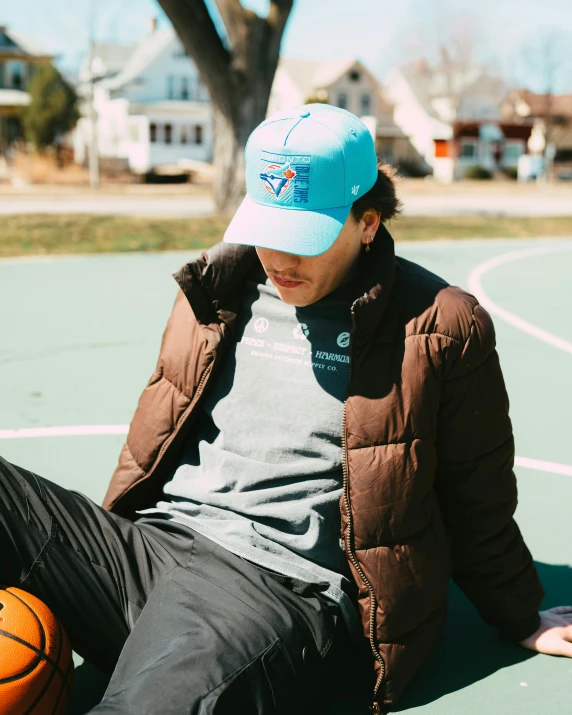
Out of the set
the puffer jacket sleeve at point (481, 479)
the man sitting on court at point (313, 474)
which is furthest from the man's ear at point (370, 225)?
the puffer jacket sleeve at point (481, 479)

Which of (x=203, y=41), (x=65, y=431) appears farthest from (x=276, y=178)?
(x=203, y=41)

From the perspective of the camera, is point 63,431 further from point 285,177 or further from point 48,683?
point 285,177

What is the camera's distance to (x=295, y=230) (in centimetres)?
234

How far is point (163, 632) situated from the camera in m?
2.16

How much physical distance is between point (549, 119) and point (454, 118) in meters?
7.61

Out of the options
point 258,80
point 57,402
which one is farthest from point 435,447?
point 258,80

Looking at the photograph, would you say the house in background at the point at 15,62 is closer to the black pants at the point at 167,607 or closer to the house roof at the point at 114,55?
the house roof at the point at 114,55

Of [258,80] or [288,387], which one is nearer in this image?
[288,387]

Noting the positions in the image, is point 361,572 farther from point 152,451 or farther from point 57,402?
point 57,402

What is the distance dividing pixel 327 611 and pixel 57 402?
11.4 feet

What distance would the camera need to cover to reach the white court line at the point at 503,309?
7.28 m

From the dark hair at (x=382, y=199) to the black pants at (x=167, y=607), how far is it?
971 mm

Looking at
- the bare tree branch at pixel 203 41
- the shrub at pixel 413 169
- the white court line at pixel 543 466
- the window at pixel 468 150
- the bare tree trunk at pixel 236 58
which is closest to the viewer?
the white court line at pixel 543 466

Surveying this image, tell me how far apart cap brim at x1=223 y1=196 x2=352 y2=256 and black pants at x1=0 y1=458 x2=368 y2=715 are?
801 millimetres
